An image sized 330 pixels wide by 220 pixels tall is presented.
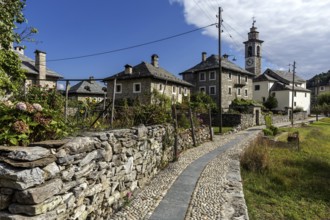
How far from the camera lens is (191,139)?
12.9m

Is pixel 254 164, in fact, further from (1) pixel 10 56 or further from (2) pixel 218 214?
(1) pixel 10 56

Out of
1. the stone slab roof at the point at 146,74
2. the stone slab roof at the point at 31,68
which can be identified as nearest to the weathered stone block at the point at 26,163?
the stone slab roof at the point at 31,68

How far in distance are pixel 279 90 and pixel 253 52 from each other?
584 inches

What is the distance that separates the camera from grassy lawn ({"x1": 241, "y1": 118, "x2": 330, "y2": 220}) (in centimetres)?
571

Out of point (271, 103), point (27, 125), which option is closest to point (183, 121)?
point (27, 125)

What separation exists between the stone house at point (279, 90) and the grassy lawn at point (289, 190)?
41.7 m

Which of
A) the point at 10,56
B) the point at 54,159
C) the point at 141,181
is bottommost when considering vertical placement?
the point at 141,181

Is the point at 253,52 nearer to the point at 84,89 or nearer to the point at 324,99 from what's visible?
the point at 324,99

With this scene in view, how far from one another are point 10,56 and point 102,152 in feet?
17.7

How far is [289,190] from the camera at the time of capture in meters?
7.20

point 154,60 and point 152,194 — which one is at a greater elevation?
point 154,60

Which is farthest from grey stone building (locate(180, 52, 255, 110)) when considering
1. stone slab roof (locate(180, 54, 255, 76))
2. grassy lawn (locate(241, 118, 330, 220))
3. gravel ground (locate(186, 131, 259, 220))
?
gravel ground (locate(186, 131, 259, 220))

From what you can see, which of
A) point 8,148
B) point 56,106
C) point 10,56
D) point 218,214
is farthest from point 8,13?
point 218,214

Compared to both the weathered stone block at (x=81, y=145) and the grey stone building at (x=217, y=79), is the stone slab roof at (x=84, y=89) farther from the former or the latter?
the weathered stone block at (x=81, y=145)
